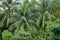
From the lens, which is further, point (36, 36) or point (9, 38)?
point (36, 36)

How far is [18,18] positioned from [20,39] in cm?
539

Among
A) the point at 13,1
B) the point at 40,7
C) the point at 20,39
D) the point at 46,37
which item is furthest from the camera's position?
the point at 13,1

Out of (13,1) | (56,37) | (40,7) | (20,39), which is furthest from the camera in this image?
(13,1)

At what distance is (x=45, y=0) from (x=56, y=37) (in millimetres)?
11194

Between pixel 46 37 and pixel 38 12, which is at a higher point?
pixel 38 12

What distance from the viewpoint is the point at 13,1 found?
1564 inches

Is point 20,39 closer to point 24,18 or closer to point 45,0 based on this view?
point 24,18

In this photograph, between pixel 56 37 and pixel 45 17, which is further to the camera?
pixel 45 17

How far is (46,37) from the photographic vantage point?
1363 inches

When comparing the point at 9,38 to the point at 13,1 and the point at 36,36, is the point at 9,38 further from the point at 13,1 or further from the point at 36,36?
the point at 13,1

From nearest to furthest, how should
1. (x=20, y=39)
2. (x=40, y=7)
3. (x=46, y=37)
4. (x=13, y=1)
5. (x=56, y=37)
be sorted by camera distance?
(x=56, y=37) < (x=20, y=39) < (x=46, y=37) < (x=40, y=7) < (x=13, y=1)

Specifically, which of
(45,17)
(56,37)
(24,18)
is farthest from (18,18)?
(56,37)

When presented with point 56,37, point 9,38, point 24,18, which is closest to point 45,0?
point 24,18

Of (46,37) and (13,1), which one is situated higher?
(13,1)
